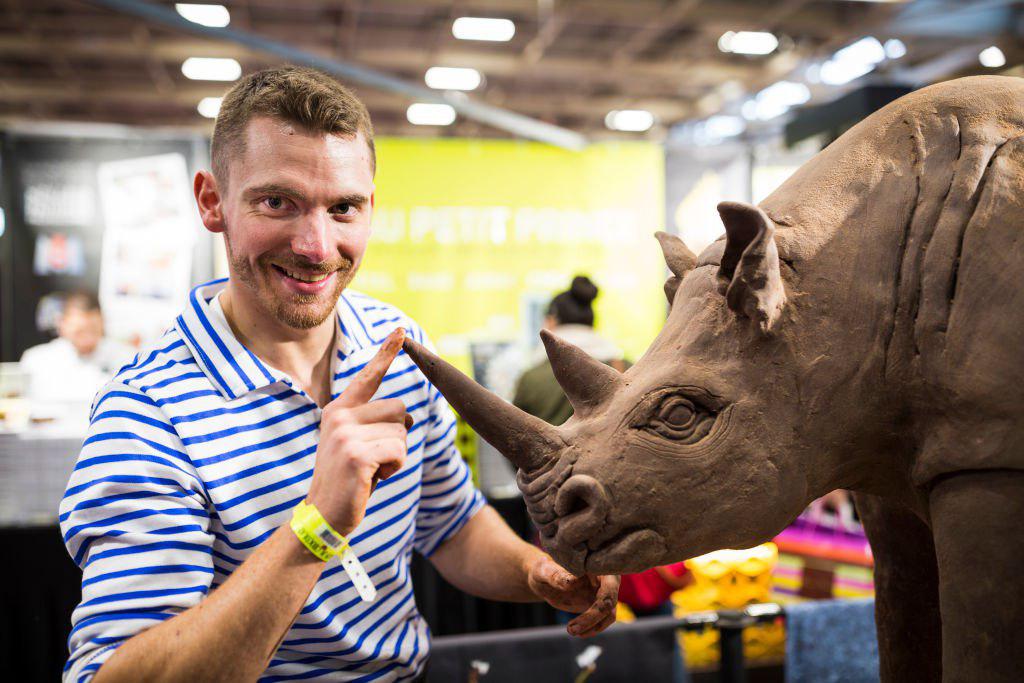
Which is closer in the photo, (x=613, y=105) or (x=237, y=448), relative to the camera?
(x=237, y=448)

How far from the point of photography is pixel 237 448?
1681 mm

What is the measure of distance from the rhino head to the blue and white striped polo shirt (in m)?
0.60

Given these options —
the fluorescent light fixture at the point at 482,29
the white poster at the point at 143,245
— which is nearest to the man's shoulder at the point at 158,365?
the white poster at the point at 143,245

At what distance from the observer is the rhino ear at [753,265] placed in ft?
3.91

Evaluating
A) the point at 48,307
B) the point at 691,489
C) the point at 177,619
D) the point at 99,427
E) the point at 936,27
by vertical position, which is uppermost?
the point at 936,27

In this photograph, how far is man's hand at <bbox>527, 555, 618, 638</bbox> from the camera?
5.43 ft

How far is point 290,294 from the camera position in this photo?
67.9 inches

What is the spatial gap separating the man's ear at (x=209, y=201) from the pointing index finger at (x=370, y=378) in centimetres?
53

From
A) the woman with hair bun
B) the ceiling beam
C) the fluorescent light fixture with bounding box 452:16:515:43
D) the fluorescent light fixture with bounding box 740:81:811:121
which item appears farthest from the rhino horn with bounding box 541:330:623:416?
the fluorescent light fixture with bounding box 740:81:811:121

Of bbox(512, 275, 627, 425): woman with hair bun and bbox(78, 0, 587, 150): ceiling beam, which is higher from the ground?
bbox(78, 0, 587, 150): ceiling beam

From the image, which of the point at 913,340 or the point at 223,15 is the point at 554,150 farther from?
the point at 913,340

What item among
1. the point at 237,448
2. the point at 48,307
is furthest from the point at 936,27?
the point at 237,448

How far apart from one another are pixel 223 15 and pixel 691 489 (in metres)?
8.88

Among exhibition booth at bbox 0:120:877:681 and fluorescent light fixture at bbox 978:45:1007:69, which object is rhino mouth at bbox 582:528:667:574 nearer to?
exhibition booth at bbox 0:120:877:681
